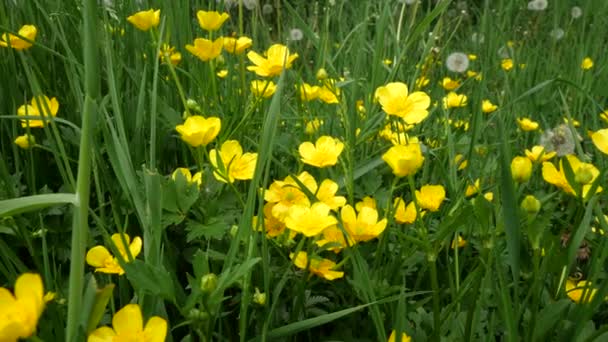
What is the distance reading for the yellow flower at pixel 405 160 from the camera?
65 cm

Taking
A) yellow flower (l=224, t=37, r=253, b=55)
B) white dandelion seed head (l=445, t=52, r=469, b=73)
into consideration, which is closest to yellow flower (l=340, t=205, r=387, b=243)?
yellow flower (l=224, t=37, r=253, b=55)

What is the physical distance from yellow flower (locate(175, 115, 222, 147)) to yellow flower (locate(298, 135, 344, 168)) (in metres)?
0.13

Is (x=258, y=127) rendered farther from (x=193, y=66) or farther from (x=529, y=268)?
(x=529, y=268)

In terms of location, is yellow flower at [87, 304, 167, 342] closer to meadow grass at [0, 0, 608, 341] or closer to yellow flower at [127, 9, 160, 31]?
meadow grass at [0, 0, 608, 341]

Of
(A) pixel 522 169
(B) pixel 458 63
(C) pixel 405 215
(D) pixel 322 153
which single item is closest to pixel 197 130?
(D) pixel 322 153

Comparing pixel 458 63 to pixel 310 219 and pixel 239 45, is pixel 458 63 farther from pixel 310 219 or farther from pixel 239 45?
pixel 310 219

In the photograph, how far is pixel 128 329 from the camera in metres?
0.46

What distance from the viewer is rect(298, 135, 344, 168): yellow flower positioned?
31.1 inches

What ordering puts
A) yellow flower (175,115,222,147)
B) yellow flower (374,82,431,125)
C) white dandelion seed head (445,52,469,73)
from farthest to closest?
white dandelion seed head (445,52,469,73), yellow flower (374,82,431,125), yellow flower (175,115,222,147)

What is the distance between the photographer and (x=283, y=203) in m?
0.71

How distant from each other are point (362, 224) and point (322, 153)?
17 cm

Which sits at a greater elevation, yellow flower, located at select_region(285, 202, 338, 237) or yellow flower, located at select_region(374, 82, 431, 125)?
yellow flower, located at select_region(374, 82, 431, 125)

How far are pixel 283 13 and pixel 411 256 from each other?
2577 mm

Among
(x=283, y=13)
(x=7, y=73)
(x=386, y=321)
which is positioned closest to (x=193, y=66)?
(x=7, y=73)
